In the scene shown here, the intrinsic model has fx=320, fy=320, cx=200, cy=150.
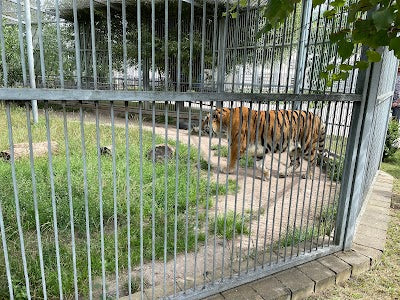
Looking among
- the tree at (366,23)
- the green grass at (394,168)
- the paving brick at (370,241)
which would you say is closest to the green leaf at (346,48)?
the tree at (366,23)

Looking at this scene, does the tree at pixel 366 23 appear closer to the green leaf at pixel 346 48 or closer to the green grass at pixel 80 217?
the green leaf at pixel 346 48

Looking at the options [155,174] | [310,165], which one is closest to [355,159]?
[310,165]

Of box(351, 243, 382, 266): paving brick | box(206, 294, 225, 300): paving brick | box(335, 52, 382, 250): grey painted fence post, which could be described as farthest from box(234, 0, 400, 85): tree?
box(351, 243, 382, 266): paving brick

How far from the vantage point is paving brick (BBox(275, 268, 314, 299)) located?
236 cm

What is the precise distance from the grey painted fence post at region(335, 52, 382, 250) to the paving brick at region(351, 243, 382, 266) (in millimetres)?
102

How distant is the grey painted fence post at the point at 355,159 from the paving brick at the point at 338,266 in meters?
0.20

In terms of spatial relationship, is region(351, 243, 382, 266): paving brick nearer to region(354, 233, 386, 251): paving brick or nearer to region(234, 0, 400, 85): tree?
region(354, 233, 386, 251): paving brick

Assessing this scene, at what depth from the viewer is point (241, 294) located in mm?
2254

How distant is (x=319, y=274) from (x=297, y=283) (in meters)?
0.25

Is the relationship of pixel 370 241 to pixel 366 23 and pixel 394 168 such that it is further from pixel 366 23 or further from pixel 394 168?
pixel 394 168

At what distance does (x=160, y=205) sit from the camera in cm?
358

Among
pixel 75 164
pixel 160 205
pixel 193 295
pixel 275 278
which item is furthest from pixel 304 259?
pixel 75 164

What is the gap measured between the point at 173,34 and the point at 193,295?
30.2 ft

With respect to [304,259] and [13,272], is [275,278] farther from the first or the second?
[13,272]
